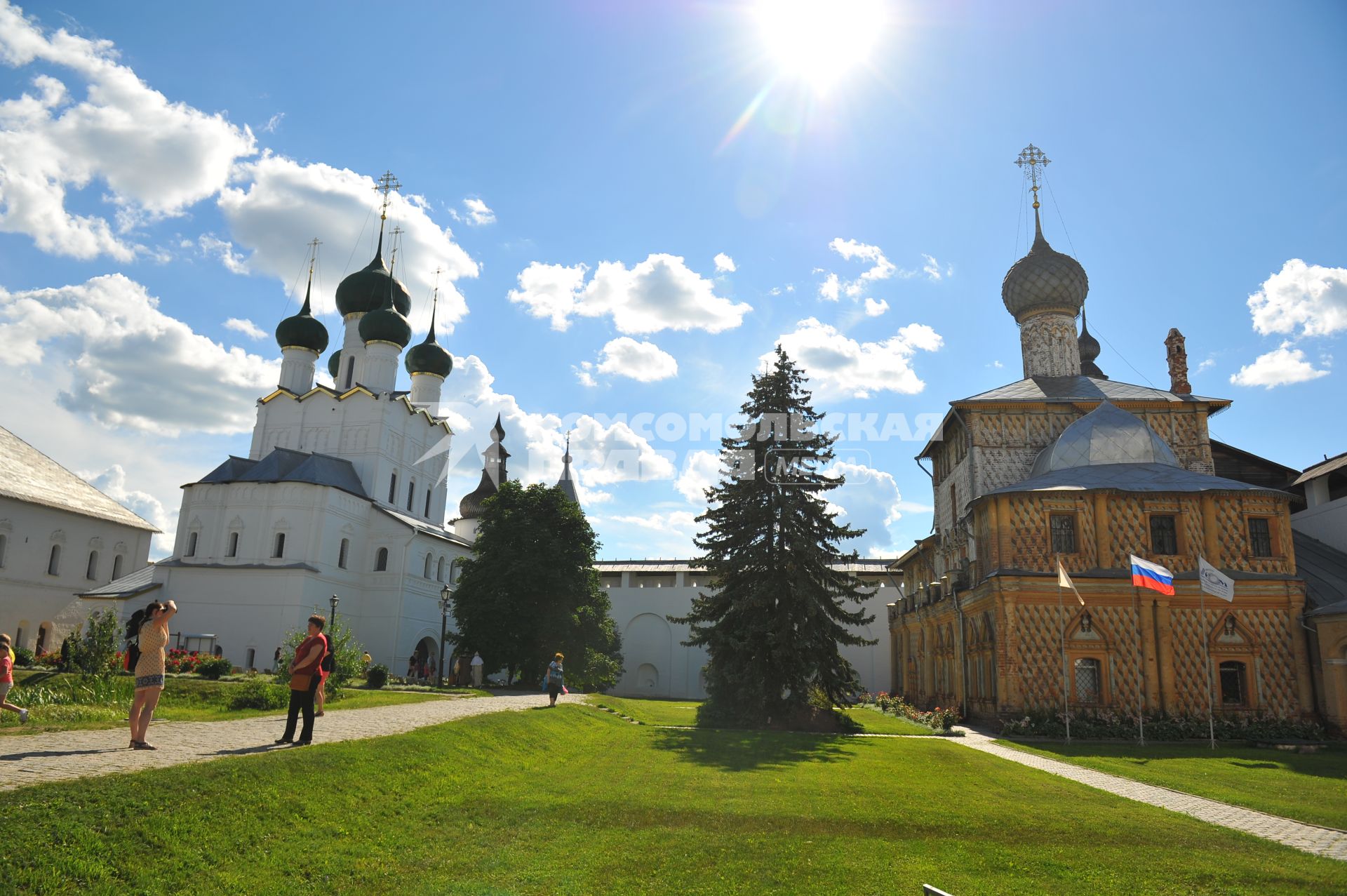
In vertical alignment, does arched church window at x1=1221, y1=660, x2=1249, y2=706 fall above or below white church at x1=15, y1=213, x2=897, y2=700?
below

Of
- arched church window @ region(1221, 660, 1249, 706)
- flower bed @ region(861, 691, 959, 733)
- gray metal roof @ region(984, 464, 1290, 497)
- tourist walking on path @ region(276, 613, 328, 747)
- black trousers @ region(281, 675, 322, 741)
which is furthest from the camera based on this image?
gray metal roof @ region(984, 464, 1290, 497)

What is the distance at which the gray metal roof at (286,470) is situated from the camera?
44.5 meters

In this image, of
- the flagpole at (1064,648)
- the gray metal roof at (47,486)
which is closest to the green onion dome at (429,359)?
the gray metal roof at (47,486)

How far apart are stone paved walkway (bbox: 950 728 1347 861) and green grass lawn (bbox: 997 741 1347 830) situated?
31cm

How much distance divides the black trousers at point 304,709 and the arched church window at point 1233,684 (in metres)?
24.5

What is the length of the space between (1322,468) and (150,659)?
36223mm

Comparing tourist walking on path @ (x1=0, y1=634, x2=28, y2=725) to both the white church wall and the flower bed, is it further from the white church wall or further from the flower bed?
the white church wall

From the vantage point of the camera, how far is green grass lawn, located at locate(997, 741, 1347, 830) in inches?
503

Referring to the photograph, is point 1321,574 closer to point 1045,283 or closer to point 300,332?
point 1045,283

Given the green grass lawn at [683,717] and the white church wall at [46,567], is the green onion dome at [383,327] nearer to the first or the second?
the white church wall at [46,567]

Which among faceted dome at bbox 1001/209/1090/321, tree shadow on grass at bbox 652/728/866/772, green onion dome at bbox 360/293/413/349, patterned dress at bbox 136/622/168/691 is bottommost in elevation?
tree shadow on grass at bbox 652/728/866/772

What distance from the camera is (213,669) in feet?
81.2

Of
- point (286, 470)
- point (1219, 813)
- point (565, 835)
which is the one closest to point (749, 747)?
point (1219, 813)

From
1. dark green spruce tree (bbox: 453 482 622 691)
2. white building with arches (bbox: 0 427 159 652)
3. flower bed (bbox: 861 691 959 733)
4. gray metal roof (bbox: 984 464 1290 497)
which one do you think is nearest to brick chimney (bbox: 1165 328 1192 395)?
gray metal roof (bbox: 984 464 1290 497)
